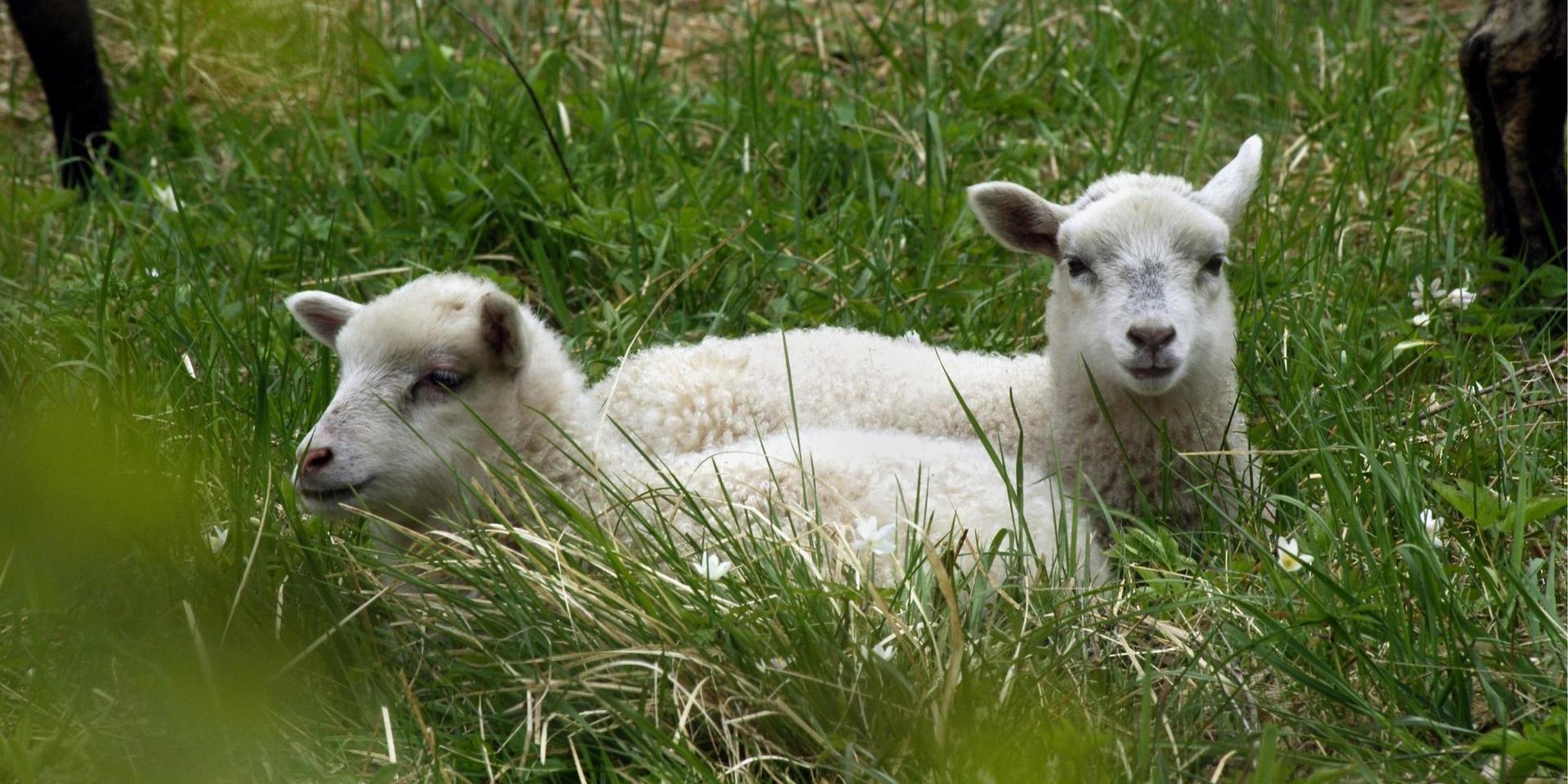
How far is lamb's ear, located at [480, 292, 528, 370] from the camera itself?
339cm

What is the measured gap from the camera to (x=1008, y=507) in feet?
10.9

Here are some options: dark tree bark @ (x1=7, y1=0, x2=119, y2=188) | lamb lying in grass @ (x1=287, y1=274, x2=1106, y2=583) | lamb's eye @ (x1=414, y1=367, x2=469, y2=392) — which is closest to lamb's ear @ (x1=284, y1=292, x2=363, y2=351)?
lamb lying in grass @ (x1=287, y1=274, x2=1106, y2=583)

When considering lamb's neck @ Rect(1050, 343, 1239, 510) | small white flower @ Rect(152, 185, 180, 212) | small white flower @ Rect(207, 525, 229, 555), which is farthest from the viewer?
small white flower @ Rect(152, 185, 180, 212)

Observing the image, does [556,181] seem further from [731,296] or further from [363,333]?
[363,333]

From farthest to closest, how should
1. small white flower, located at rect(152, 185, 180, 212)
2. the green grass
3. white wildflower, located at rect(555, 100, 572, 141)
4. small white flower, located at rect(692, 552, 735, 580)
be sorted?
1. white wildflower, located at rect(555, 100, 572, 141)
2. small white flower, located at rect(152, 185, 180, 212)
3. small white flower, located at rect(692, 552, 735, 580)
4. the green grass

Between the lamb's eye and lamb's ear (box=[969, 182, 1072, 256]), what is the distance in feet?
4.77

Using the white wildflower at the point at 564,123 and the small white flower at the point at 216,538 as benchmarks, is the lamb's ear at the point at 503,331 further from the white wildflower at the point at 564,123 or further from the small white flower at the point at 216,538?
the white wildflower at the point at 564,123

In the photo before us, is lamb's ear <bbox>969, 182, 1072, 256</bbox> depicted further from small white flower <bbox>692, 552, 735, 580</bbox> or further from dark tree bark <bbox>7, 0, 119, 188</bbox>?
dark tree bark <bbox>7, 0, 119, 188</bbox>

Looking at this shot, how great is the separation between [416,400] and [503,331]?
251 millimetres

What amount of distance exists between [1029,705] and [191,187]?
14.4 ft

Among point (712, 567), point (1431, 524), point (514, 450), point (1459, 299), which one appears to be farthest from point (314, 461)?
point (1459, 299)

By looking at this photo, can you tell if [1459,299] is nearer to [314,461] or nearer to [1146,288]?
[1146,288]

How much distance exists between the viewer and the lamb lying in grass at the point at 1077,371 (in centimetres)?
374

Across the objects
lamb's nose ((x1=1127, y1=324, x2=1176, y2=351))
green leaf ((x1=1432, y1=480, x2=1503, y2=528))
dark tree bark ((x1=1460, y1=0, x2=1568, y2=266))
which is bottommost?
green leaf ((x1=1432, y1=480, x2=1503, y2=528))
